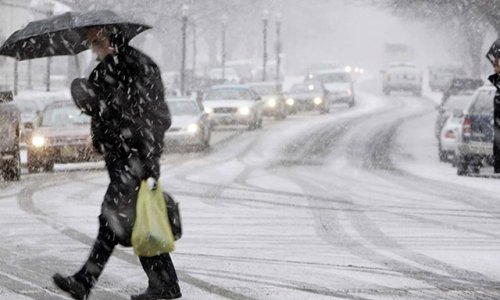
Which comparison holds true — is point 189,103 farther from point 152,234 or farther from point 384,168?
point 152,234

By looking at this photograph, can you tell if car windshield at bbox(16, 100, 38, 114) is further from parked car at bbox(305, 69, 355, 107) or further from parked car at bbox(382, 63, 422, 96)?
parked car at bbox(382, 63, 422, 96)

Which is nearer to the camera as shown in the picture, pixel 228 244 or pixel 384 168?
pixel 228 244

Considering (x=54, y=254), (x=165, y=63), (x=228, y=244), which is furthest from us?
(x=165, y=63)

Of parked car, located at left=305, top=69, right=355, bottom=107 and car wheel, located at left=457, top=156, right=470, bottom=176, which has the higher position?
car wheel, located at left=457, top=156, right=470, bottom=176

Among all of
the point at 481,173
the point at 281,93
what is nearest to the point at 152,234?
the point at 481,173

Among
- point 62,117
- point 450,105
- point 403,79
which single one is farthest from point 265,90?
point 403,79

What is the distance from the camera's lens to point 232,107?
39.9 metres

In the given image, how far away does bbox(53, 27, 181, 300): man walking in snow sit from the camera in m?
7.46


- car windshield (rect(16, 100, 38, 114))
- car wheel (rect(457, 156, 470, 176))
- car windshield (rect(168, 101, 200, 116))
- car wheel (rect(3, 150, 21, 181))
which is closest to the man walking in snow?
car wheel (rect(3, 150, 21, 181))

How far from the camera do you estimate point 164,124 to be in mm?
7492

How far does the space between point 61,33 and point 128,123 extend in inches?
48.2

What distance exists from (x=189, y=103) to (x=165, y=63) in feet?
183

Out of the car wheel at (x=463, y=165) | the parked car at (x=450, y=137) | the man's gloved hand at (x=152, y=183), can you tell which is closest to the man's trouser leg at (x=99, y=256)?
the man's gloved hand at (x=152, y=183)

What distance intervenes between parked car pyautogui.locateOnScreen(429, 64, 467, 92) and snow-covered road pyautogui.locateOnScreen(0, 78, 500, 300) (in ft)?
176
